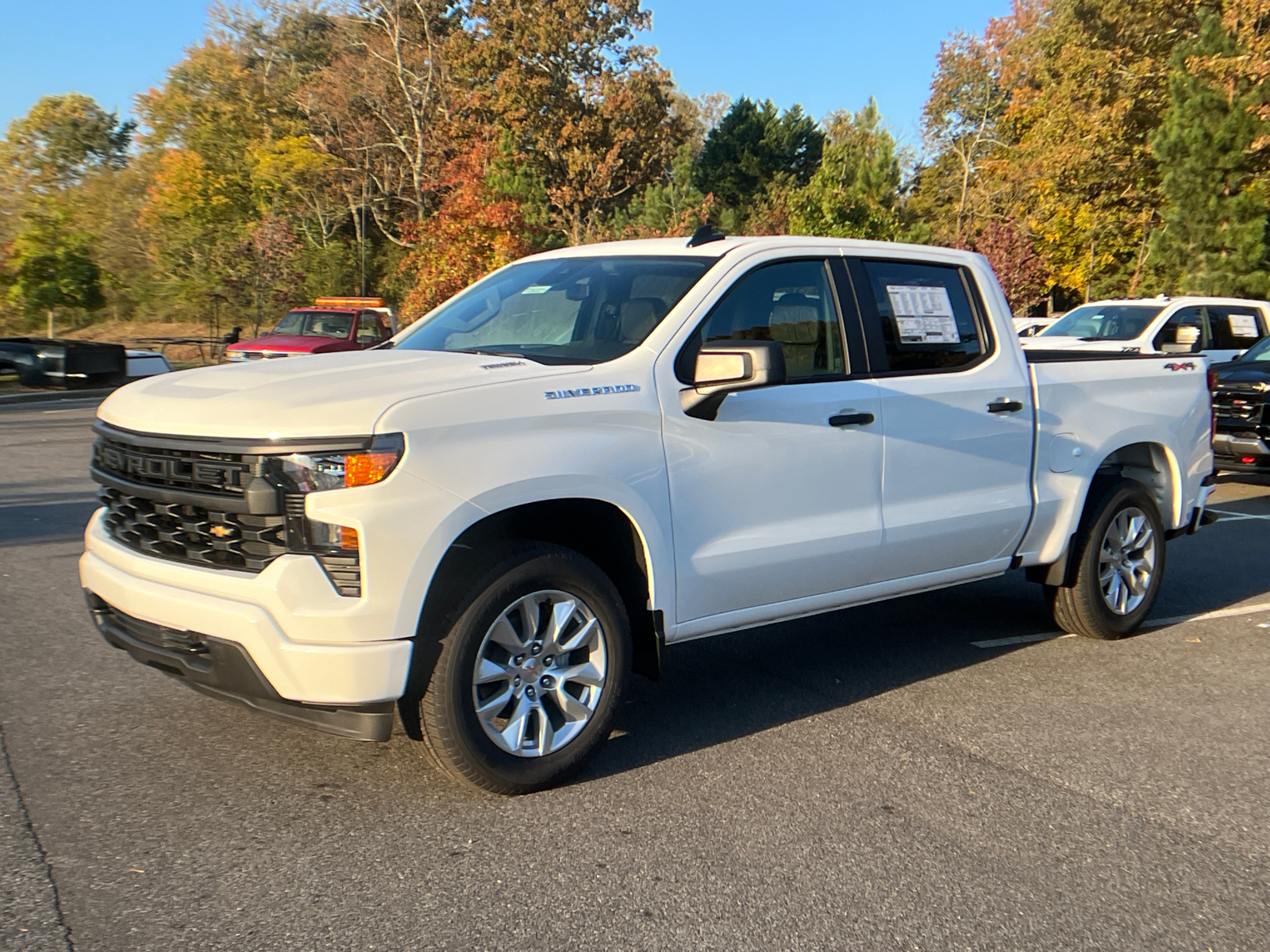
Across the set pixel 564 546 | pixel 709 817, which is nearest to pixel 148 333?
pixel 564 546

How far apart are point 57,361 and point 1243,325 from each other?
66.6 ft

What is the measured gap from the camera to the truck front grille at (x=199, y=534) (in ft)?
12.4

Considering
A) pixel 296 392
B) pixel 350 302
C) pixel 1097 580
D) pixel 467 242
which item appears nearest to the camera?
pixel 296 392

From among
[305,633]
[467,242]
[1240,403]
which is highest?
[467,242]

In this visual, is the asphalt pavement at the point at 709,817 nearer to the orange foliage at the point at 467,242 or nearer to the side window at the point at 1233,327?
the side window at the point at 1233,327

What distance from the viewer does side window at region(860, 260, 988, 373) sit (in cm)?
538

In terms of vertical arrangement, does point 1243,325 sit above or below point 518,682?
above

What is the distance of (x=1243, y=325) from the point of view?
15297mm

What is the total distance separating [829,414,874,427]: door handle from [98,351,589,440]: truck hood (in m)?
1.19

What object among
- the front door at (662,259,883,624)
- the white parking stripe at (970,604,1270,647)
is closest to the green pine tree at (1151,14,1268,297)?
the white parking stripe at (970,604,1270,647)

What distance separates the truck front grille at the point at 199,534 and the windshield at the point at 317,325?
16891 mm

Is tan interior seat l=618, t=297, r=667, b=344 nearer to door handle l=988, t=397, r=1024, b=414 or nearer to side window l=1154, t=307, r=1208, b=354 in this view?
door handle l=988, t=397, r=1024, b=414

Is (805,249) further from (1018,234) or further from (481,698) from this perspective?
(1018,234)

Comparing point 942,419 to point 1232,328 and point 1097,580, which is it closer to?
point 1097,580
